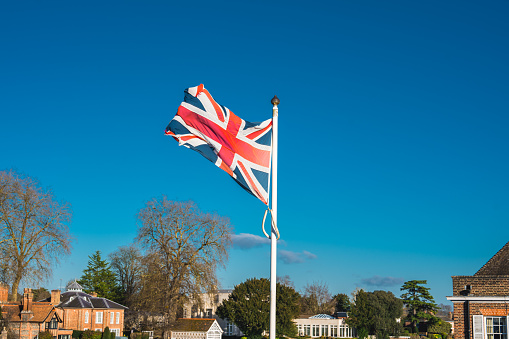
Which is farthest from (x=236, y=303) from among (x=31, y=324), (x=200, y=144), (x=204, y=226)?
(x=200, y=144)

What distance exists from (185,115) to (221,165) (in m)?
1.25

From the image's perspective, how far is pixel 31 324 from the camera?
1843 inches

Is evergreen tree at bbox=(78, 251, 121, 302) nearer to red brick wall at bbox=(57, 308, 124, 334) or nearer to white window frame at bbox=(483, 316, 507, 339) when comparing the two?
red brick wall at bbox=(57, 308, 124, 334)

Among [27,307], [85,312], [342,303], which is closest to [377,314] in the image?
[342,303]

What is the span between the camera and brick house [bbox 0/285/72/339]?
45.8m

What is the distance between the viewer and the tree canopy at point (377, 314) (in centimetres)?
7332

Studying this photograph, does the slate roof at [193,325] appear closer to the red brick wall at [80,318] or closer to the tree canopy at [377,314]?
the red brick wall at [80,318]

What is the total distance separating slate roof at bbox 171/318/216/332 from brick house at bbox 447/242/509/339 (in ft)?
122

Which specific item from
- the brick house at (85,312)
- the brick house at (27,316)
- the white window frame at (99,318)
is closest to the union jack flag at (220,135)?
the brick house at (27,316)

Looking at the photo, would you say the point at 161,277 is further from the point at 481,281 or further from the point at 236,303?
the point at 481,281

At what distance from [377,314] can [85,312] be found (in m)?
37.4

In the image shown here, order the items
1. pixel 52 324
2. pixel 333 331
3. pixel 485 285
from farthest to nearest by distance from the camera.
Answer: pixel 333 331
pixel 52 324
pixel 485 285

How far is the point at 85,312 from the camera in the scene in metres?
57.5

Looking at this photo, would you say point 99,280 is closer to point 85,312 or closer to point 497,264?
point 85,312
